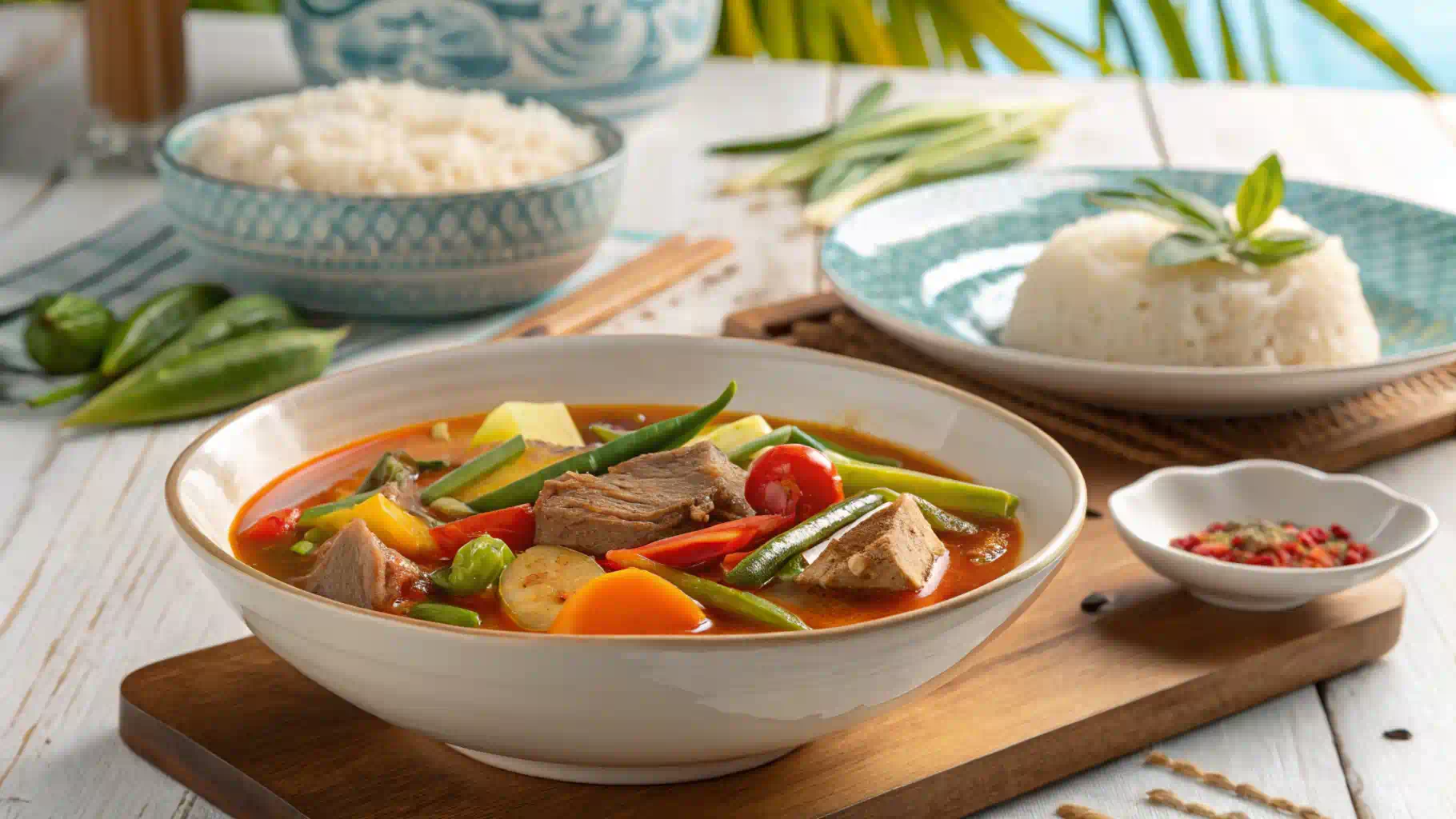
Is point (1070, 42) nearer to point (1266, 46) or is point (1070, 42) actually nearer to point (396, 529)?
point (1266, 46)

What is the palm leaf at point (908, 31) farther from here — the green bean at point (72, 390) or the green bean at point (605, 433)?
the green bean at point (605, 433)

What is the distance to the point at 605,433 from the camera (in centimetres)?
212

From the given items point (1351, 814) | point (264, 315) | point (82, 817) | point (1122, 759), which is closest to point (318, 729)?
point (82, 817)

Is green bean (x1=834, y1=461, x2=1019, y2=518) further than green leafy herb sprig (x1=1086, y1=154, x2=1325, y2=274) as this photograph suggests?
No

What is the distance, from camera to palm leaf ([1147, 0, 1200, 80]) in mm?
6242

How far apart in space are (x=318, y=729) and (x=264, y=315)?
5.29 feet

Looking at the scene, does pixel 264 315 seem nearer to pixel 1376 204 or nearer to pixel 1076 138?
pixel 1376 204

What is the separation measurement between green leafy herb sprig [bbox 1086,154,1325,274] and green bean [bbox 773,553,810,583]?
1.26 metres

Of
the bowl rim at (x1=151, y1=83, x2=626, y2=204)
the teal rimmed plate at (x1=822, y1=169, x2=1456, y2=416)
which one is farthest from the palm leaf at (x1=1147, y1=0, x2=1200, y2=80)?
the bowl rim at (x1=151, y1=83, x2=626, y2=204)

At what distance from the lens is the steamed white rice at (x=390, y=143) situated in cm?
335

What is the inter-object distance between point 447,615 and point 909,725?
55 centimetres

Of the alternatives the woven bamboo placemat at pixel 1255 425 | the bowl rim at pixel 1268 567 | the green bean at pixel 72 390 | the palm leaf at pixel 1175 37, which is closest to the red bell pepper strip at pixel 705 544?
the bowl rim at pixel 1268 567

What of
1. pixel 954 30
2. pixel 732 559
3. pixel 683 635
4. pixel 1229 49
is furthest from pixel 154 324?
pixel 1229 49

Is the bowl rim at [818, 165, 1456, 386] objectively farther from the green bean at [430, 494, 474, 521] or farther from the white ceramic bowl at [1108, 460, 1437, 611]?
the green bean at [430, 494, 474, 521]
